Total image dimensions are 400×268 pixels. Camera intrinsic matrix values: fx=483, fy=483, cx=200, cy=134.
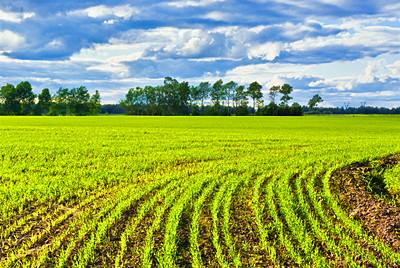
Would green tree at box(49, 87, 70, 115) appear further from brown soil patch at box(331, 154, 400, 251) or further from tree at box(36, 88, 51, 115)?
brown soil patch at box(331, 154, 400, 251)

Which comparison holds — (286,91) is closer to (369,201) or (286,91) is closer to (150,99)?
(150,99)

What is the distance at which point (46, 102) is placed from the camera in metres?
152

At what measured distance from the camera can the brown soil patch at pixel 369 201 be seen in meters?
9.65

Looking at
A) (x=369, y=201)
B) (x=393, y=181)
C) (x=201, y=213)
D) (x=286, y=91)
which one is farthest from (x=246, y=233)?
(x=286, y=91)

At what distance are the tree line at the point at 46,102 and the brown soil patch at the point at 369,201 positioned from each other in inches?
5616

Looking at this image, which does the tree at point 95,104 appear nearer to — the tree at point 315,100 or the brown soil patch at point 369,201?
the tree at point 315,100

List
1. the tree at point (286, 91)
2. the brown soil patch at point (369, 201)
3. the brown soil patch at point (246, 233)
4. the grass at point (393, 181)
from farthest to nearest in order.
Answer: the tree at point (286, 91), the grass at point (393, 181), the brown soil patch at point (369, 201), the brown soil patch at point (246, 233)

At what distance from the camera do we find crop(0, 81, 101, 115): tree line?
5778 inches

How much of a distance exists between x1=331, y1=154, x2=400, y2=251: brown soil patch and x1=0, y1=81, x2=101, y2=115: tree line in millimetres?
142657

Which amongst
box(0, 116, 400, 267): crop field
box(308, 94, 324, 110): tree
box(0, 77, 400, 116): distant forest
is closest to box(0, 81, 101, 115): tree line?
box(0, 77, 400, 116): distant forest

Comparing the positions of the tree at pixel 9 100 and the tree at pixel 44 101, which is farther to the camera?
the tree at pixel 44 101

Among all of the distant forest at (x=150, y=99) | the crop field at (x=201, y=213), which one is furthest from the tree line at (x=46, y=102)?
the crop field at (x=201, y=213)

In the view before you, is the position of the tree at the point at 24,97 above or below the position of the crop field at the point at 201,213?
above

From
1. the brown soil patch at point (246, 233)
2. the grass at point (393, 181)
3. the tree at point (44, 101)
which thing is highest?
the tree at point (44, 101)
